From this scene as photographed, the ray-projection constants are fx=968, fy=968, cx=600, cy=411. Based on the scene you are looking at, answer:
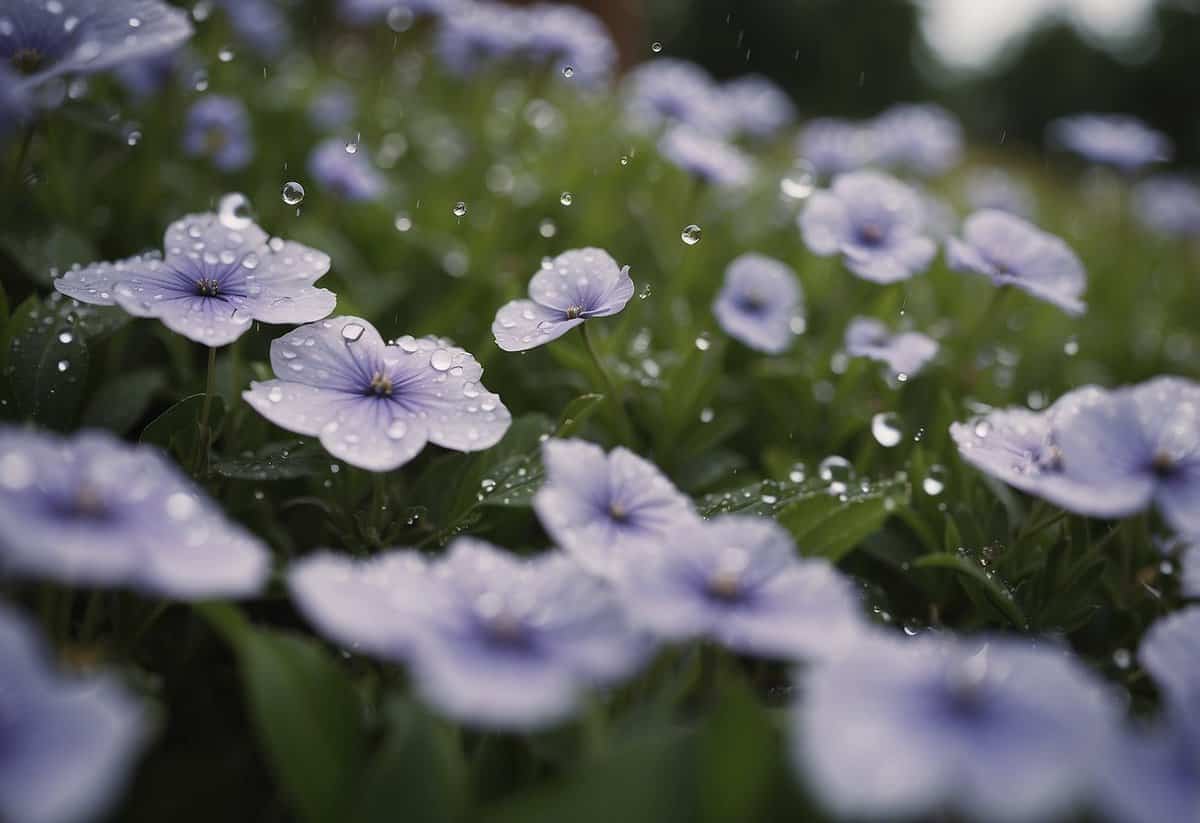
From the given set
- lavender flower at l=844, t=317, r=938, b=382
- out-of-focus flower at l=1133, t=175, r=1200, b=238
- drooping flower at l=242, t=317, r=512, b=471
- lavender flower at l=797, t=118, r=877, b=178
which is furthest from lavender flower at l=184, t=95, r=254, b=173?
out-of-focus flower at l=1133, t=175, r=1200, b=238

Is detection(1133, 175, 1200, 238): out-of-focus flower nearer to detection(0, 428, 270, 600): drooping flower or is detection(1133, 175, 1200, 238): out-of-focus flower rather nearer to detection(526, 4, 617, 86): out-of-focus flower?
detection(526, 4, 617, 86): out-of-focus flower

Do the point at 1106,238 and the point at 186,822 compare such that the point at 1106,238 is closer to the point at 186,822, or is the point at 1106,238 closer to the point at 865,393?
the point at 865,393

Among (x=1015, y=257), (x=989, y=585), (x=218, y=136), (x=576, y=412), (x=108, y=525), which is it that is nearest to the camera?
(x=108, y=525)

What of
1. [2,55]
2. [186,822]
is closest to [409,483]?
[186,822]

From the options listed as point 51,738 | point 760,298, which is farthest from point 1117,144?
point 51,738

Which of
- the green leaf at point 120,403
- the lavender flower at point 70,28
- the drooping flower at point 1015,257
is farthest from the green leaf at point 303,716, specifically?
the drooping flower at point 1015,257

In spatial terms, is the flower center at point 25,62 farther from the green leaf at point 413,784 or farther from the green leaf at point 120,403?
the green leaf at point 413,784

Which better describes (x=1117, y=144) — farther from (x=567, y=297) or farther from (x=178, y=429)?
(x=178, y=429)
